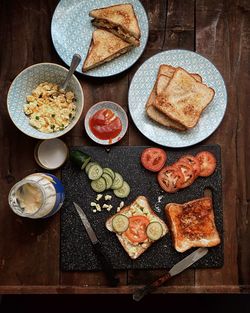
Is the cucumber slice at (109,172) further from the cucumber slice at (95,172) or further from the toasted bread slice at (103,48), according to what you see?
the toasted bread slice at (103,48)

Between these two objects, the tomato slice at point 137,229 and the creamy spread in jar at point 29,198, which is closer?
the creamy spread in jar at point 29,198

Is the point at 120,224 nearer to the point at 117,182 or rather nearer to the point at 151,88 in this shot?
the point at 117,182

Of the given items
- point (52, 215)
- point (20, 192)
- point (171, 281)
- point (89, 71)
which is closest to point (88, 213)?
point (52, 215)

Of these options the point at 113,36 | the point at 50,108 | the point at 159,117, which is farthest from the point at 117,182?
the point at 113,36

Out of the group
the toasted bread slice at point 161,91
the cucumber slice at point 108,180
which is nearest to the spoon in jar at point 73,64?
the toasted bread slice at point 161,91

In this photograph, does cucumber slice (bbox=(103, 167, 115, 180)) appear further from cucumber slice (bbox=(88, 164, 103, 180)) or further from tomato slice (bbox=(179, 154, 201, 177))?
tomato slice (bbox=(179, 154, 201, 177))
